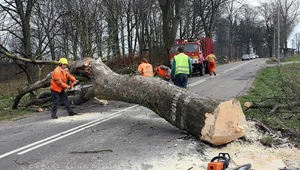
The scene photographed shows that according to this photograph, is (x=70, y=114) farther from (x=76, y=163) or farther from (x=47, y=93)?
(x=76, y=163)

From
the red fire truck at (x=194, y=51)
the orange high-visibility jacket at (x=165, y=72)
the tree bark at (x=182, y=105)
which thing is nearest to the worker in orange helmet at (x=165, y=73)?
the orange high-visibility jacket at (x=165, y=72)

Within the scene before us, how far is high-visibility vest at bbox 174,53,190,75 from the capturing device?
9.75 metres

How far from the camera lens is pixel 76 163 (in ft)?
16.8

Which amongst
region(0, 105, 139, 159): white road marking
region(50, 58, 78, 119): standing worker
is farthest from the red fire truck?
region(0, 105, 139, 159): white road marking

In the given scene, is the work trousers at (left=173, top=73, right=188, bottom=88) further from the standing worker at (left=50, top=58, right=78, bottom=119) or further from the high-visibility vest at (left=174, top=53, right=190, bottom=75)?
the standing worker at (left=50, top=58, right=78, bottom=119)

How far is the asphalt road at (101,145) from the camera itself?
16.6ft

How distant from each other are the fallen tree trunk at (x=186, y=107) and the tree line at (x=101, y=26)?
5.70 meters

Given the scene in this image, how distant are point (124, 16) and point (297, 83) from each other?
32282 mm

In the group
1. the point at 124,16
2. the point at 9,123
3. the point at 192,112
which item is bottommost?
→ the point at 9,123

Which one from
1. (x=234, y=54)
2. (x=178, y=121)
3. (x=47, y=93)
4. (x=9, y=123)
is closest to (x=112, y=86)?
(x=178, y=121)

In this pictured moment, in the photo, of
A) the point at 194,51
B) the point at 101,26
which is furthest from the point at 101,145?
the point at 101,26

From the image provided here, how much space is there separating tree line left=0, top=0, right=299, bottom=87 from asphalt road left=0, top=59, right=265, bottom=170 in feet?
16.5

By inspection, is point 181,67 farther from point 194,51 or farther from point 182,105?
point 194,51

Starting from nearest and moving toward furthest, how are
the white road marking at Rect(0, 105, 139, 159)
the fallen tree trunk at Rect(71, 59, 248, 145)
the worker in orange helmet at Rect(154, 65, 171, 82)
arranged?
the fallen tree trunk at Rect(71, 59, 248, 145)
the white road marking at Rect(0, 105, 139, 159)
the worker in orange helmet at Rect(154, 65, 171, 82)
